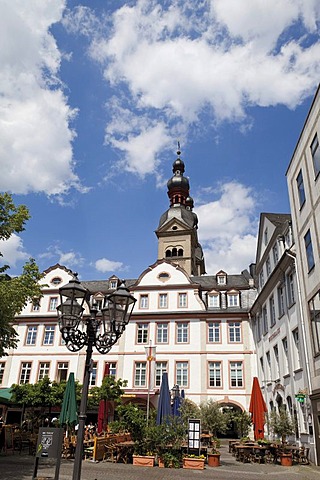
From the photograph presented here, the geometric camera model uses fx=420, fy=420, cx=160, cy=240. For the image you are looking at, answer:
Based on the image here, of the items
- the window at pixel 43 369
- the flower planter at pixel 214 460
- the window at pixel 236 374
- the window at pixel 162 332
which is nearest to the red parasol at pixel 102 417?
the flower planter at pixel 214 460

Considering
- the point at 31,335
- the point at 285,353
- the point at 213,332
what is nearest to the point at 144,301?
the point at 213,332

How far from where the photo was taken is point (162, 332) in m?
35.4

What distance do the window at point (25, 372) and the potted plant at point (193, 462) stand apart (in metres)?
23.7

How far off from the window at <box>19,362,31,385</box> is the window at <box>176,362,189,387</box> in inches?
509

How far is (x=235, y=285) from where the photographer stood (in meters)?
37.7

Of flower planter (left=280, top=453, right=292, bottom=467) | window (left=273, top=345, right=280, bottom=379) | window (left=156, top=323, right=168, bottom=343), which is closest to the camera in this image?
flower planter (left=280, top=453, right=292, bottom=467)

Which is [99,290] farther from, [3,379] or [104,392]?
[104,392]

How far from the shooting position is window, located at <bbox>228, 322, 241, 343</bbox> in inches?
1351

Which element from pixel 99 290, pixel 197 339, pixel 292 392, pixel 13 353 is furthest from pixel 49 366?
pixel 292 392

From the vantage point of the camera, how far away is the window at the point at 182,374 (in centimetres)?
3341

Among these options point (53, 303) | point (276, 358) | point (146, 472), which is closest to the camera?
point (146, 472)

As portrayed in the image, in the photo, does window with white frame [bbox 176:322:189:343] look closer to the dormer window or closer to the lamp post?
the dormer window

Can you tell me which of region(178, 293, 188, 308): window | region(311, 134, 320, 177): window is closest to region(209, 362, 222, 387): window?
region(178, 293, 188, 308): window

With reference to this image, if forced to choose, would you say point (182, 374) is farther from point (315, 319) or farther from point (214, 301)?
point (315, 319)
